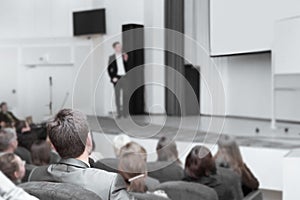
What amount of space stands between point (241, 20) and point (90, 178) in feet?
2.80

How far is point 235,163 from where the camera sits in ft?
7.63

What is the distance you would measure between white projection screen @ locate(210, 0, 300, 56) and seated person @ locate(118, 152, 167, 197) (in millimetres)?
418

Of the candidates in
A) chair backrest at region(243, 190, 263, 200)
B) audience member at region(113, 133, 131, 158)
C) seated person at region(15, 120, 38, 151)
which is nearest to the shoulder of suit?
audience member at region(113, 133, 131, 158)

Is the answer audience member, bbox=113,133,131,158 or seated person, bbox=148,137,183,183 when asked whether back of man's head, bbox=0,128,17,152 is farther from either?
seated person, bbox=148,137,183,183

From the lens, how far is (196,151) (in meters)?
1.86

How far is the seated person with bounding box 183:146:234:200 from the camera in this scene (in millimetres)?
1833

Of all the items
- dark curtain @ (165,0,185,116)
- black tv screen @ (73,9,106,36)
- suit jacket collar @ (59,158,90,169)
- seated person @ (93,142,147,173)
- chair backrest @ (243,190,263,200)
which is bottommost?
chair backrest @ (243,190,263,200)

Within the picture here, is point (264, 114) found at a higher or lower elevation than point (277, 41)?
lower

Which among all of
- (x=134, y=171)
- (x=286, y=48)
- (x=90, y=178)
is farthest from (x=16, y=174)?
(x=286, y=48)

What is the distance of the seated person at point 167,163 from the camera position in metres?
1.66

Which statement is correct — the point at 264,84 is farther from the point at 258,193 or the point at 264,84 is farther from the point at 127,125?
the point at 127,125

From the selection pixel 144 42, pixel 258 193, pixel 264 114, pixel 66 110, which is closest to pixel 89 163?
pixel 66 110

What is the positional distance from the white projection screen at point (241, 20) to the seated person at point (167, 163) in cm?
42

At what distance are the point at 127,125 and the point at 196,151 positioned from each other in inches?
13.1
